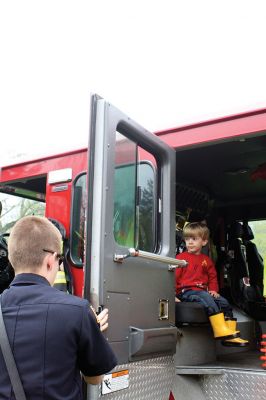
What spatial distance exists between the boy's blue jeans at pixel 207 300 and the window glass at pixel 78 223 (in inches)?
31.8

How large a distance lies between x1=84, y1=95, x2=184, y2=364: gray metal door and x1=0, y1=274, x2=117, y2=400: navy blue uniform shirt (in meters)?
0.55

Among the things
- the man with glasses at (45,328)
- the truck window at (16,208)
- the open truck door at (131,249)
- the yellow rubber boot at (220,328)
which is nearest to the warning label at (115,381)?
the open truck door at (131,249)


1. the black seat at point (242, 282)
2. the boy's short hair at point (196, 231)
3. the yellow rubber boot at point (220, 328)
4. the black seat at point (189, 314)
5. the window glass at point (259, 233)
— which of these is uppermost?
the window glass at point (259, 233)

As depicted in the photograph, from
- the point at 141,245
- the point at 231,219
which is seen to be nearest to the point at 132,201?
the point at 141,245

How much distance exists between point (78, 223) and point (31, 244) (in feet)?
5.65

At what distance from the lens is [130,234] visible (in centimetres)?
262

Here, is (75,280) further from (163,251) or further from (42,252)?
(42,252)

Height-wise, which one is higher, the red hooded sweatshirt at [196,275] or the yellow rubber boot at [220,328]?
the red hooded sweatshirt at [196,275]

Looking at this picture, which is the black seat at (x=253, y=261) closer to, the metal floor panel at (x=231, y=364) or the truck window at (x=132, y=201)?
the metal floor panel at (x=231, y=364)

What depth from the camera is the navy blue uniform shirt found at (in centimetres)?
153

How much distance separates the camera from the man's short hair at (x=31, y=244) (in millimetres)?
1714

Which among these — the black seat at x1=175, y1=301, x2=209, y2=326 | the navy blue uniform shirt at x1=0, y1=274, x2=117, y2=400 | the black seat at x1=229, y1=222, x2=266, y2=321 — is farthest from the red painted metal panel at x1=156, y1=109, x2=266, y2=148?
the black seat at x1=229, y1=222, x2=266, y2=321

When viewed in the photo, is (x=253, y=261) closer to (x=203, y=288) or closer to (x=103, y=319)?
(x=203, y=288)

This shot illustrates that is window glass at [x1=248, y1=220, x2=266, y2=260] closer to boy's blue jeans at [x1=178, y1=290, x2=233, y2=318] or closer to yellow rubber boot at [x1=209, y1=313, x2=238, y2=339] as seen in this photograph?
boy's blue jeans at [x1=178, y1=290, x2=233, y2=318]
